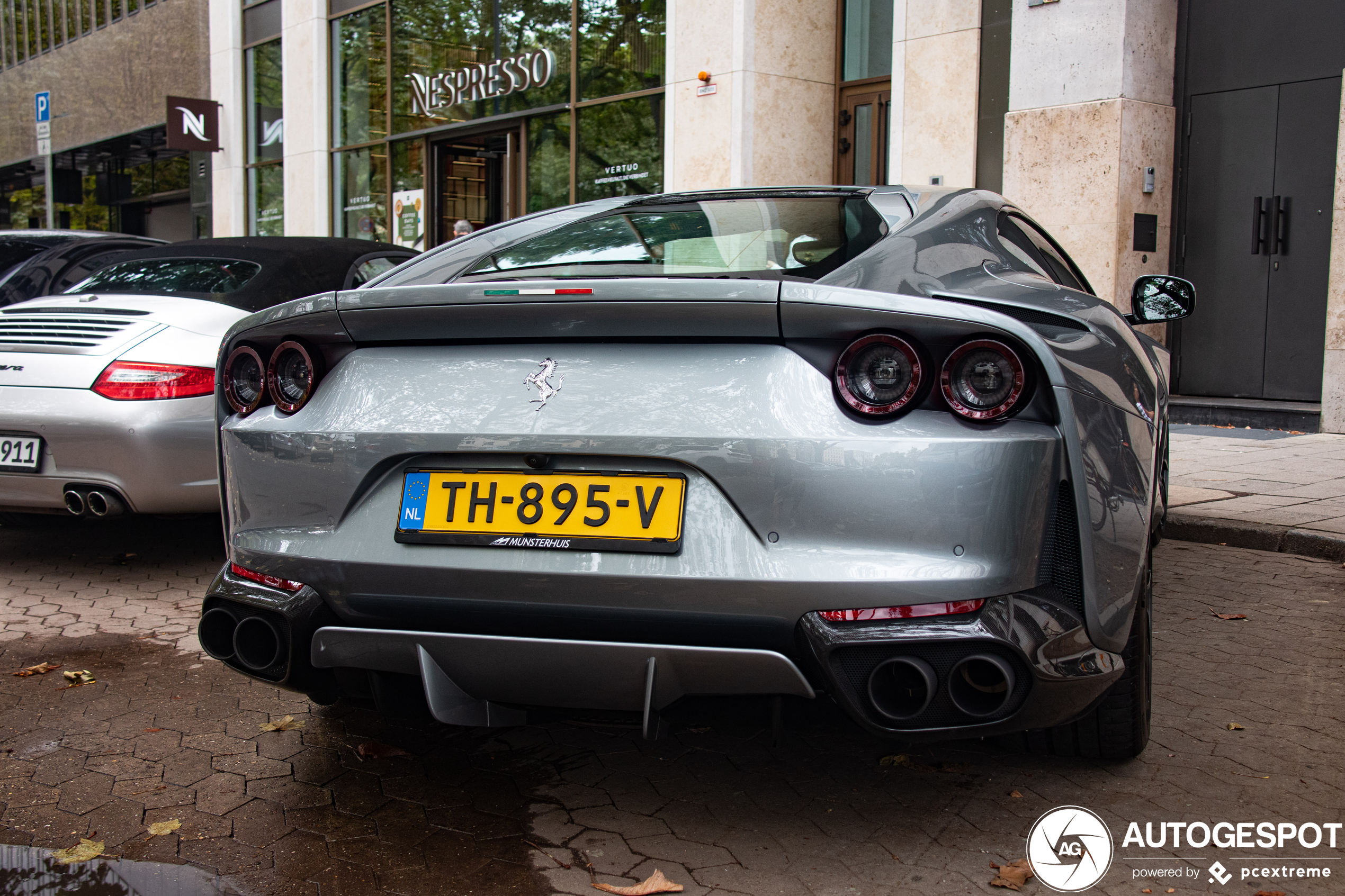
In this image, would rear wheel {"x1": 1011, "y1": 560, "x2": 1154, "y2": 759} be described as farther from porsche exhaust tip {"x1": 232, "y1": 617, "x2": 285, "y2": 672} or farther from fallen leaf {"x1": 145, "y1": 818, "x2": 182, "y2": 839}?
fallen leaf {"x1": 145, "y1": 818, "x2": 182, "y2": 839}

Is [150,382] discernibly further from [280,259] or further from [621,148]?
[621,148]

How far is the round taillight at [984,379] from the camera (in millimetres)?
2166

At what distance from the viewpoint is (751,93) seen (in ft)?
40.6

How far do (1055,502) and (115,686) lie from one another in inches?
109

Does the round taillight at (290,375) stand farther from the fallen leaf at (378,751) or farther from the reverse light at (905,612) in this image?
the reverse light at (905,612)

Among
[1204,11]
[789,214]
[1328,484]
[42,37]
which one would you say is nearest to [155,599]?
[789,214]

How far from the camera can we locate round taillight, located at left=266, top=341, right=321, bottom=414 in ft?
8.34

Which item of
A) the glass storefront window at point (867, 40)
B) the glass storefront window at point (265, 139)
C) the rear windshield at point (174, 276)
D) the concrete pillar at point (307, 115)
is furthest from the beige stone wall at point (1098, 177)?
the glass storefront window at point (265, 139)

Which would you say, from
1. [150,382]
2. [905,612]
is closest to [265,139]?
[150,382]

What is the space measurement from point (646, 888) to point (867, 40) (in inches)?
459

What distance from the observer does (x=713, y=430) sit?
7.18ft

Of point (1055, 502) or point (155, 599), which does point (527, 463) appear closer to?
point (1055, 502)

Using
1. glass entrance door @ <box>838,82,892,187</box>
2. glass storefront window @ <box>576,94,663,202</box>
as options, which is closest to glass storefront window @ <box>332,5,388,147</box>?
glass storefront window @ <box>576,94,663,202</box>

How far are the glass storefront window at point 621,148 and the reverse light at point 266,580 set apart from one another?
445 inches
